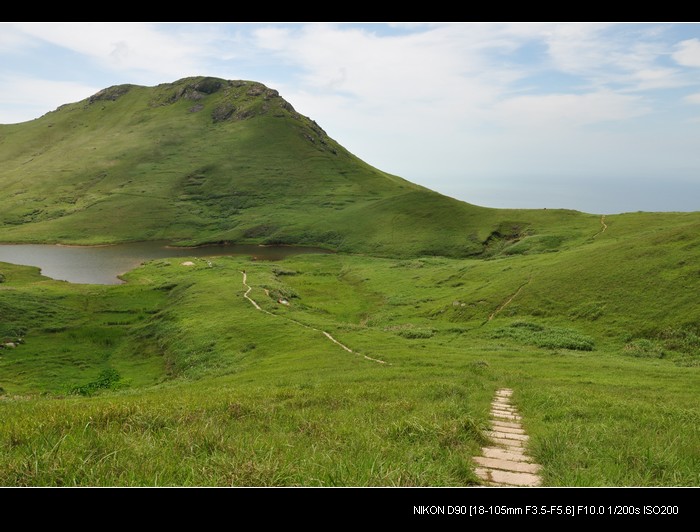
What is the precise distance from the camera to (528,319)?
157ft

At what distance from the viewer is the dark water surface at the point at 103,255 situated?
110625 millimetres

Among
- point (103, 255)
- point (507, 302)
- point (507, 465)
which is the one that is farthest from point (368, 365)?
point (103, 255)

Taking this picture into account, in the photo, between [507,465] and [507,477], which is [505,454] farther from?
[507,477]

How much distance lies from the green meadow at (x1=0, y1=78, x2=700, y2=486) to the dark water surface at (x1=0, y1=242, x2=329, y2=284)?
1043cm

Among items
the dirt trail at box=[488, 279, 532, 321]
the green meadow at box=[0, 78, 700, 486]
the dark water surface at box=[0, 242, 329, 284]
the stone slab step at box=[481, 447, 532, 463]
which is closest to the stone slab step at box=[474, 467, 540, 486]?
the green meadow at box=[0, 78, 700, 486]

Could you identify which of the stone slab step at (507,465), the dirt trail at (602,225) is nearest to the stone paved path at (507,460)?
the stone slab step at (507,465)

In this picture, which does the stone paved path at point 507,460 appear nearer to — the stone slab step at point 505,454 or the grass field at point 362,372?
the stone slab step at point 505,454

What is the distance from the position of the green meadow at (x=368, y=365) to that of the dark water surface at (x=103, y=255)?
411 inches

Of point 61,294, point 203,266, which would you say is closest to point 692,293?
point 61,294

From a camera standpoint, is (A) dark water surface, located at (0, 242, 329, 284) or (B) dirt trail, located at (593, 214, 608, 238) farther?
(A) dark water surface, located at (0, 242, 329, 284)

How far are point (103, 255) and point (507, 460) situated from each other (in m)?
157

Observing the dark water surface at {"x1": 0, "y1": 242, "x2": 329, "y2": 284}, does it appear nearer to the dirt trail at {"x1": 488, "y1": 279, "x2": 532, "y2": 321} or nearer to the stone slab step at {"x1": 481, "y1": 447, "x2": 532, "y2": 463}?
the dirt trail at {"x1": 488, "y1": 279, "x2": 532, "y2": 321}

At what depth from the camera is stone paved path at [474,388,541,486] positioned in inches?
305
